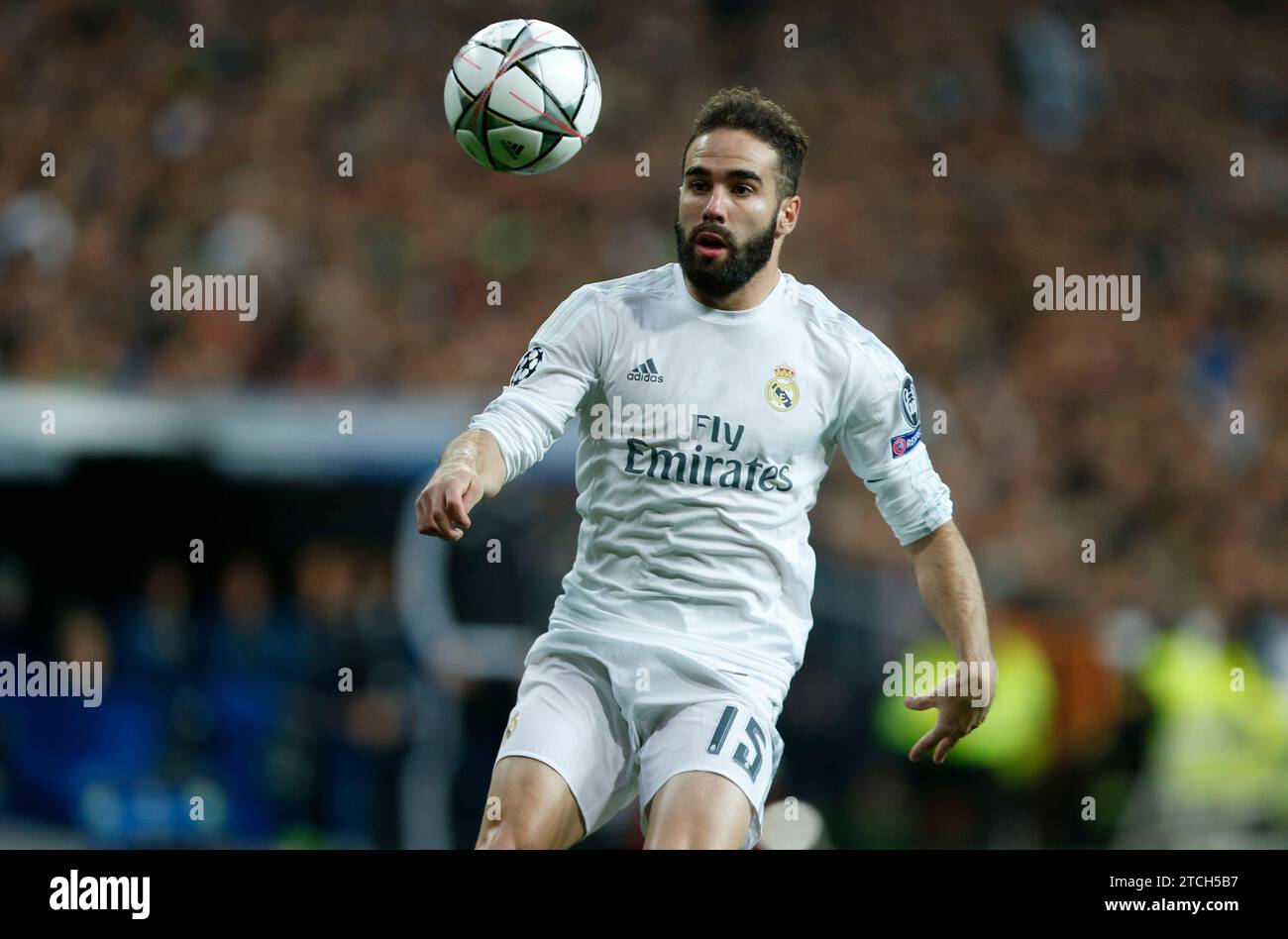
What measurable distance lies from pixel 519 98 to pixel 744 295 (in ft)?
3.47

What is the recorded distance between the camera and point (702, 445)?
A: 4699mm

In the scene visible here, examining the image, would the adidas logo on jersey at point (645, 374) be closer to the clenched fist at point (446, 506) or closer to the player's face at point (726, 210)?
the player's face at point (726, 210)

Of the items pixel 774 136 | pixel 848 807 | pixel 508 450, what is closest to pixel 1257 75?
pixel 848 807

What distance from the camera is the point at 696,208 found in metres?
4.76

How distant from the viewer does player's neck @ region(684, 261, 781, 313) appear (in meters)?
4.86

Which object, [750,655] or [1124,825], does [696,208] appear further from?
[1124,825]

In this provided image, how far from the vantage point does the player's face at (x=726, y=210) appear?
473 centimetres

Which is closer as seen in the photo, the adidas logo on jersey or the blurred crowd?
the adidas logo on jersey

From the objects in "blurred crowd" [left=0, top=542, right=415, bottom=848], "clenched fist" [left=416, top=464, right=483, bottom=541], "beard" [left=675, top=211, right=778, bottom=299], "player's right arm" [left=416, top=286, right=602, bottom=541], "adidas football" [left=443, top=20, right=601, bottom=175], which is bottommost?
"blurred crowd" [left=0, top=542, right=415, bottom=848]

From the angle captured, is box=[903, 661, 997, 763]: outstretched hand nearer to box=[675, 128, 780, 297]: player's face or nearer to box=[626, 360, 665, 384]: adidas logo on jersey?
box=[626, 360, 665, 384]: adidas logo on jersey

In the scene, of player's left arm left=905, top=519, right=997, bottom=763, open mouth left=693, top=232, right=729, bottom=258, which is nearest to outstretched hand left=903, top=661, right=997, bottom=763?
player's left arm left=905, top=519, right=997, bottom=763

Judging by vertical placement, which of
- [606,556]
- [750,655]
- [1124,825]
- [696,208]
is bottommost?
[1124,825]

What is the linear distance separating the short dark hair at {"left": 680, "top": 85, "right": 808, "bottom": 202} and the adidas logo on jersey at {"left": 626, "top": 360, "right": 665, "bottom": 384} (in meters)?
0.67
